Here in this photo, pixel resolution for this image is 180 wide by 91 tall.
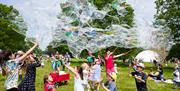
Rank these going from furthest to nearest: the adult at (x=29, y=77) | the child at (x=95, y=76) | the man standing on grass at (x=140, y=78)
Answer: the child at (x=95, y=76) → the man standing on grass at (x=140, y=78) → the adult at (x=29, y=77)

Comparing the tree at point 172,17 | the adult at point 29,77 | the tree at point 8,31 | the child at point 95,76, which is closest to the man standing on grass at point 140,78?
the adult at point 29,77

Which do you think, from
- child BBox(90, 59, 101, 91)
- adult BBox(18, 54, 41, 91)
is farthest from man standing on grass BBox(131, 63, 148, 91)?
child BBox(90, 59, 101, 91)

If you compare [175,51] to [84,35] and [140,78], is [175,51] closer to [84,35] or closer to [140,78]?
[84,35]

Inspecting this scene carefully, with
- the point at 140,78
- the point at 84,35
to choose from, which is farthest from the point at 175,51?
the point at 140,78

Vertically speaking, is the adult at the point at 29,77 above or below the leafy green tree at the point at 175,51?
above

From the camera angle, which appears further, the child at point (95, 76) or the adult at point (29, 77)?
the child at point (95, 76)

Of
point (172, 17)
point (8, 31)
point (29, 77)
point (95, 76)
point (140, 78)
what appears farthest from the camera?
point (8, 31)

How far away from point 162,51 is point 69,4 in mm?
39324

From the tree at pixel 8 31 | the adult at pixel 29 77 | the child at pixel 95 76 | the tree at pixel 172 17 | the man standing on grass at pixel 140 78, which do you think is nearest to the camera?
the adult at pixel 29 77

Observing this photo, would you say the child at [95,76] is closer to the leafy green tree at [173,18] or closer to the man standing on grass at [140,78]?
the man standing on grass at [140,78]

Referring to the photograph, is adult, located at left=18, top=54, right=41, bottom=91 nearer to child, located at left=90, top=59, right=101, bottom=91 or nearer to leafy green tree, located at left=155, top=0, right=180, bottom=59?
child, located at left=90, top=59, right=101, bottom=91

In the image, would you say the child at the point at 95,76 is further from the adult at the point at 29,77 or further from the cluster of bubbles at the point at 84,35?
the adult at the point at 29,77

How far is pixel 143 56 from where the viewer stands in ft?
280

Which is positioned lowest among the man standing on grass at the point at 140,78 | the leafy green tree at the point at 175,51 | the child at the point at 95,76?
the leafy green tree at the point at 175,51
